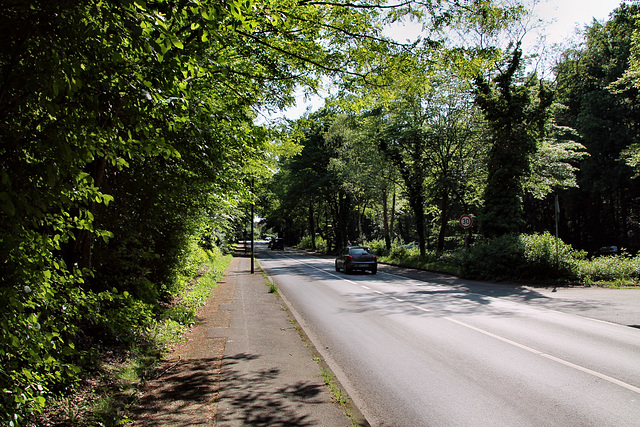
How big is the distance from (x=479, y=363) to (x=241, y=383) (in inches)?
142

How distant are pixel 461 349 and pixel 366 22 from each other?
599 cm

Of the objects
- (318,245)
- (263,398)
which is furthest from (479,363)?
(318,245)

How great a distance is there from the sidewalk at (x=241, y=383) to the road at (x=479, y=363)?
57 cm

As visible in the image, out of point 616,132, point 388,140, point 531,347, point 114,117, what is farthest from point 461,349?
point 616,132

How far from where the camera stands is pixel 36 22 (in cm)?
293

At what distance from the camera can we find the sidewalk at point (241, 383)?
4387 mm

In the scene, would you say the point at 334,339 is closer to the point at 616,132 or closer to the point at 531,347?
the point at 531,347

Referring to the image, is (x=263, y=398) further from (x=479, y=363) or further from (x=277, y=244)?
(x=277, y=244)

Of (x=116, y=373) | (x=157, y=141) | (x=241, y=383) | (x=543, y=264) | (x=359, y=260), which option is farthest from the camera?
(x=359, y=260)

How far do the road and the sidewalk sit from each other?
1.87 ft

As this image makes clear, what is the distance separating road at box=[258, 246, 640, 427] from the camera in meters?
4.81

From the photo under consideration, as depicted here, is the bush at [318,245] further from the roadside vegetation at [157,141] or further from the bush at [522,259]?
the roadside vegetation at [157,141]

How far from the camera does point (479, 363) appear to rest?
21.9 ft

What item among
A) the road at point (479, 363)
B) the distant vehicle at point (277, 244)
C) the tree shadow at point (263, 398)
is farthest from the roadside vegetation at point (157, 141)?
the distant vehicle at point (277, 244)
